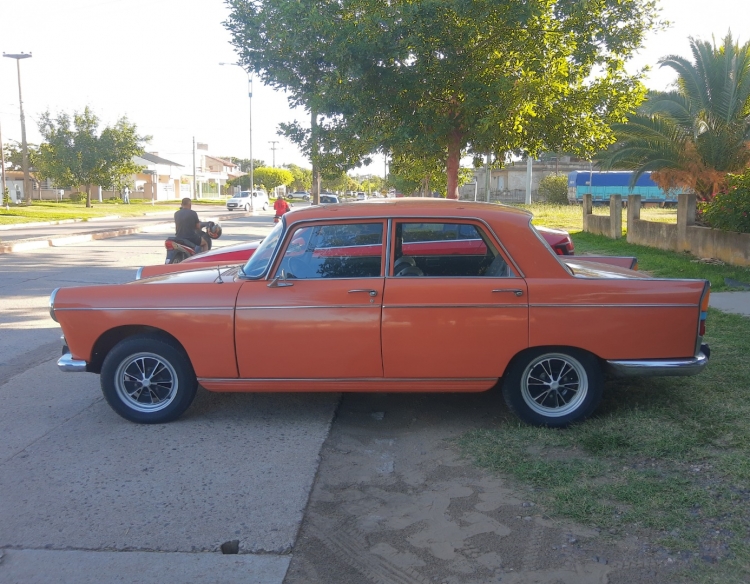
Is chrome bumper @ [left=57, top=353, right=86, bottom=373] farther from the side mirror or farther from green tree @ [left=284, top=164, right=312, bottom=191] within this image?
green tree @ [left=284, top=164, right=312, bottom=191]

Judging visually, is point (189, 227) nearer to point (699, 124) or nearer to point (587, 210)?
point (699, 124)

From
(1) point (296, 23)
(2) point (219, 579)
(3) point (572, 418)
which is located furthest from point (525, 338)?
(1) point (296, 23)

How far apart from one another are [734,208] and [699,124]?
484 centimetres

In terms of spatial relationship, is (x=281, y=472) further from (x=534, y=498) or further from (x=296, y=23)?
(x=296, y=23)

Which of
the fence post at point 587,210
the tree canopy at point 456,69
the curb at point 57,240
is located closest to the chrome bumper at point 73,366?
the tree canopy at point 456,69

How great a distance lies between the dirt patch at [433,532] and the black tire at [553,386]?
556mm

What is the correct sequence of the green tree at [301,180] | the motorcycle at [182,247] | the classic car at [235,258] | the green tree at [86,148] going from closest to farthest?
1. the classic car at [235,258]
2. the motorcycle at [182,247]
3. the green tree at [86,148]
4. the green tree at [301,180]

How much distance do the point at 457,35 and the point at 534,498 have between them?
10.4 meters

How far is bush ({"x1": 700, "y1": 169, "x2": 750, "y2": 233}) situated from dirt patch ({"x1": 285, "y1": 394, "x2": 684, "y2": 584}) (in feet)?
33.5

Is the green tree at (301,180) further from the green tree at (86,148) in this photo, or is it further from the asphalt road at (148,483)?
the asphalt road at (148,483)

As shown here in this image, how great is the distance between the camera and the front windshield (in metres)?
5.41


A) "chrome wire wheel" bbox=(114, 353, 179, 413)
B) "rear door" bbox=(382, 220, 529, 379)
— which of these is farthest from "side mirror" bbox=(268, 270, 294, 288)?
"chrome wire wheel" bbox=(114, 353, 179, 413)

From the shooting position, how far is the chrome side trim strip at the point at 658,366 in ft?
16.8

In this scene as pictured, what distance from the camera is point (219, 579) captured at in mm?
3420
